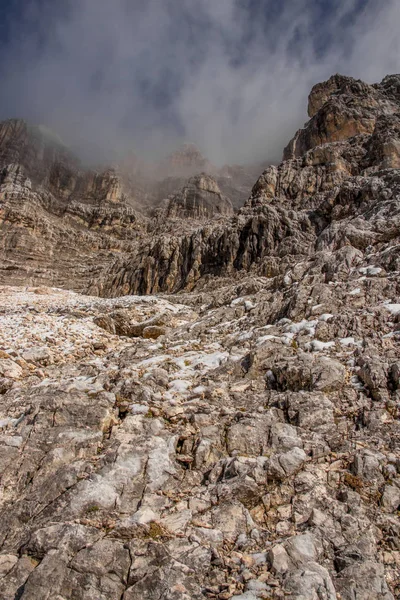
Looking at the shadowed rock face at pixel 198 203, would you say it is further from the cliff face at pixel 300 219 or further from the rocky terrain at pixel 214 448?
the rocky terrain at pixel 214 448

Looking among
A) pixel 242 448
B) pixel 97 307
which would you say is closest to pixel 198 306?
pixel 97 307

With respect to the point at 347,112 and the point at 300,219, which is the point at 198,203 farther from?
the point at 300,219

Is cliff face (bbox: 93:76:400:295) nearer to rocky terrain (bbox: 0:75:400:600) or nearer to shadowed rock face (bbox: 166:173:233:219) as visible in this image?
rocky terrain (bbox: 0:75:400:600)

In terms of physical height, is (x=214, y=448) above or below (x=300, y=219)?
below

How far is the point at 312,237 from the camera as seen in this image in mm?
37688

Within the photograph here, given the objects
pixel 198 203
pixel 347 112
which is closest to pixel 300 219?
pixel 347 112

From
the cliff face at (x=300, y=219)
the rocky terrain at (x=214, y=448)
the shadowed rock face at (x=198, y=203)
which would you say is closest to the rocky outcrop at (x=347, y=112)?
the cliff face at (x=300, y=219)

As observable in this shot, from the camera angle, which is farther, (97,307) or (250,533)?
(97,307)

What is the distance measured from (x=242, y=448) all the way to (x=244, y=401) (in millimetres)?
1907

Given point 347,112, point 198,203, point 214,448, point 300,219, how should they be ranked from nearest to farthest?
point 214,448 < point 300,219 < point 347,112 < point 198,203

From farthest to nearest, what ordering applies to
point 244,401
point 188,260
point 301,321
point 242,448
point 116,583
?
point 188,260, point 301,321, point 244,401, point 242,448, point 116,583

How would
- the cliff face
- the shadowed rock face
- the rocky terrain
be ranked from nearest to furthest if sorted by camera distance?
the rocky terrain
the cliff face
the shadowed rock face

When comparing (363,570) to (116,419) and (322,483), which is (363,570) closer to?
(322,483)

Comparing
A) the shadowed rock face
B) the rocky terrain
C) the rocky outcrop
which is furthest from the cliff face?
the shadowed rock face
